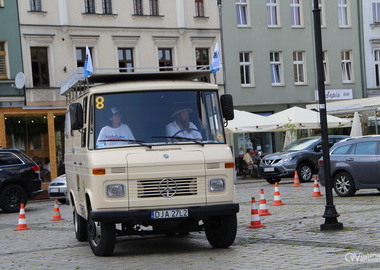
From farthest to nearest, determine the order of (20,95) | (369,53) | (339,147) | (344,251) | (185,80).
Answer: (369,53), (20,95), (339,147), (185,80), (344,251)

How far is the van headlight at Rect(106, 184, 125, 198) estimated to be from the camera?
11.8 meters

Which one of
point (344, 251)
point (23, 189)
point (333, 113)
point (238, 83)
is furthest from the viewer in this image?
point (238, 83)

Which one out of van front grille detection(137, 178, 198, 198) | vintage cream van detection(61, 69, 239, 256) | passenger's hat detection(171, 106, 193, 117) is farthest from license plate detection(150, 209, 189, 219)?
passenger's hat detection(171, 106, 193, 117)

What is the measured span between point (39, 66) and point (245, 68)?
1256 cm

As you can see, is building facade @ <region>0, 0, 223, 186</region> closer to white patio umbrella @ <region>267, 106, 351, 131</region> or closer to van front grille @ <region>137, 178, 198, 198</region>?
white patio umbrella @ <region>267, 106, 351, 131</region>

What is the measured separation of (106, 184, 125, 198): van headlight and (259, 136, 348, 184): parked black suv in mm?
19780

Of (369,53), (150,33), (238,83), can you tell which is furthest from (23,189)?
(369,53)

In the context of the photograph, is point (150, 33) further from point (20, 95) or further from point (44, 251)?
point (44, 251)

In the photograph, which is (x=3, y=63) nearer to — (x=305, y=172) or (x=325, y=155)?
(x=305, y=172)

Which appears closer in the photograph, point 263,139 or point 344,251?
point 344,251

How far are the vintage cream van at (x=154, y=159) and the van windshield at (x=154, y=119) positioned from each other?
0.01 m

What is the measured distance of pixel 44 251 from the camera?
13500 millimetres

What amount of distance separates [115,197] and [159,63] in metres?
31.8

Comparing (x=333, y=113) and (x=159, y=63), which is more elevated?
(x=159, y=63)
